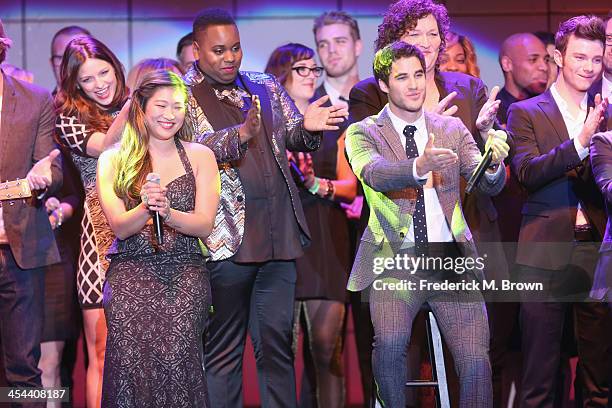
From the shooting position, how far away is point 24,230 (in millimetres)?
5066

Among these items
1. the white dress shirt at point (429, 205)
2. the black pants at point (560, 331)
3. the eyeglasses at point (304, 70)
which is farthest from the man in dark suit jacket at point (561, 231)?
the eyeglasses at point (304, 70)

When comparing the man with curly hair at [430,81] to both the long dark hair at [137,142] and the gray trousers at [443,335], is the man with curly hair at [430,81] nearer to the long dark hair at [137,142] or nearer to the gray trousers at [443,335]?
the gray trousers at [443,335]

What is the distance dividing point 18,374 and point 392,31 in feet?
7.70

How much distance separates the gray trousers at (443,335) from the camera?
431 centimetres

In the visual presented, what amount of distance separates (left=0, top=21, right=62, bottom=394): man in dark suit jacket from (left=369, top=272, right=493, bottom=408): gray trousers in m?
1.65

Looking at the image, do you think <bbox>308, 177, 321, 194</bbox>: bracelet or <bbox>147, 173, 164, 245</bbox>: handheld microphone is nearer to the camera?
<bbox>147, 173, 164, 245</bbox>: handheld microphone

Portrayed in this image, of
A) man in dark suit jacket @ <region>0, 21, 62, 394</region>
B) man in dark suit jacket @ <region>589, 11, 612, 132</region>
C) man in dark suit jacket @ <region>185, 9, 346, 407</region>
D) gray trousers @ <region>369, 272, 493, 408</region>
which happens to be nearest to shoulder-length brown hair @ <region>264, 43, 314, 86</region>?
man in dark suit jacket @ <region>185, 9, 346, 407</region>

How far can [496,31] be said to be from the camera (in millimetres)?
6738

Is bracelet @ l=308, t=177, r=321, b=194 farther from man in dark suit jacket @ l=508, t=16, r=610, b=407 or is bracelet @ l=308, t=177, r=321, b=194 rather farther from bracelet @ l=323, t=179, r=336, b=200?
man in dark suit jacket @ l=508, t=16, r=610, b=407

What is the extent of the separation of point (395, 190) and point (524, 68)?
2.14 m

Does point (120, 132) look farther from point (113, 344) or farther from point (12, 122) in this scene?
point (113, 344)

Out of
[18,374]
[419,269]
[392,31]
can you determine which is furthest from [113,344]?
[392,31]

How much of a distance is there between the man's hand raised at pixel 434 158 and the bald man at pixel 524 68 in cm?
213

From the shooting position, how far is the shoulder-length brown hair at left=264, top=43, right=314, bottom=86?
19.0 feet
